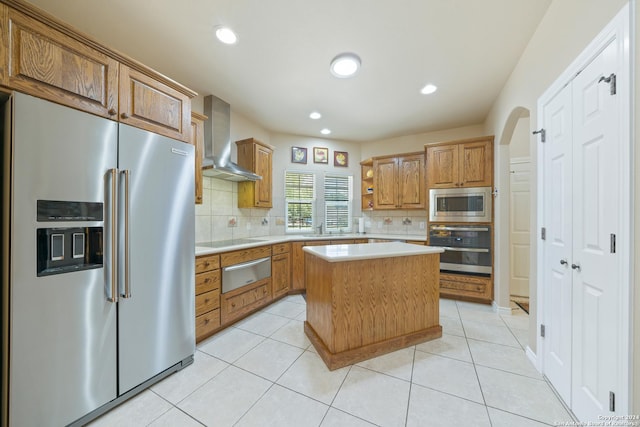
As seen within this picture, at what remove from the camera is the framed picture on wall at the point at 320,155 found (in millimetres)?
4609

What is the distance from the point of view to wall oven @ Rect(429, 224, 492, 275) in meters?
3.24

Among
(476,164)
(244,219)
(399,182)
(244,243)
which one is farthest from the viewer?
(399,182)

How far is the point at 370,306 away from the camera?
6.70ft

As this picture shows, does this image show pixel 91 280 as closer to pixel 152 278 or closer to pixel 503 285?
pixel 152 278

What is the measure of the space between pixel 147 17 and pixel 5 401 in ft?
8.42

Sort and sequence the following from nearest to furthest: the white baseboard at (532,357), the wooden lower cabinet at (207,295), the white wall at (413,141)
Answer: the white baseboard at (532,357) < the wooden lower cabinet at (207,295) < the white wall at (413,141)

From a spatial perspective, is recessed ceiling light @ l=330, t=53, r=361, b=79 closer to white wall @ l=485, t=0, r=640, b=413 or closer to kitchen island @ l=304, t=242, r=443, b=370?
white wall @ l=485, t=0, r=640, b=413

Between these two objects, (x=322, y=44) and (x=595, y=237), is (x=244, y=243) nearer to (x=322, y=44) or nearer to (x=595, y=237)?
(x=322, y=44)

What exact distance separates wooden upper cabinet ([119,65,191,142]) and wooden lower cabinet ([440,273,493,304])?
3.80 metres

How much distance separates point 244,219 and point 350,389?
2.81 m

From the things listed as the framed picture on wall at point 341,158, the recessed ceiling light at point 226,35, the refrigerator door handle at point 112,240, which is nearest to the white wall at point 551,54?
the recessed ceiling light at point 226,35

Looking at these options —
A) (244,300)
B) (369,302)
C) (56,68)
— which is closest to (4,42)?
(56,68)

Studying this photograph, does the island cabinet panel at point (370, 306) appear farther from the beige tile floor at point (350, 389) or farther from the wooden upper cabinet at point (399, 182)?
the wooden upper cabinet at point (399, 182)

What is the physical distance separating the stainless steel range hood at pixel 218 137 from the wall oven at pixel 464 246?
9.75ft
